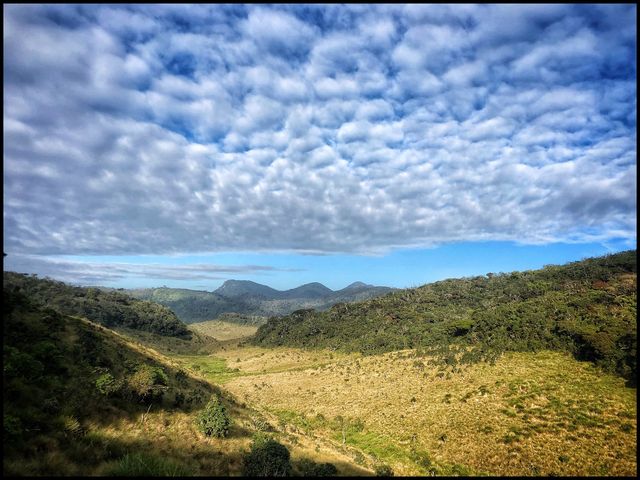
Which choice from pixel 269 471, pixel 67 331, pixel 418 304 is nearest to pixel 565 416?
pixel 269 471

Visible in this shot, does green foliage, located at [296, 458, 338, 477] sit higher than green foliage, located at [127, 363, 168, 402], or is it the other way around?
green foliage, located at [127, 363, 168, 402]

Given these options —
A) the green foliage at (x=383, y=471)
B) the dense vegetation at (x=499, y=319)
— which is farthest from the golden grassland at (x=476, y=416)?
the dense vegetation at (x=499, y=319)

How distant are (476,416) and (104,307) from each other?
139m

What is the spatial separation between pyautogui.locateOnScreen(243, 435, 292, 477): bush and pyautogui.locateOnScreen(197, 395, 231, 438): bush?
12.1 ft

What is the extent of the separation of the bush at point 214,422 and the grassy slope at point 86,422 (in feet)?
1.91

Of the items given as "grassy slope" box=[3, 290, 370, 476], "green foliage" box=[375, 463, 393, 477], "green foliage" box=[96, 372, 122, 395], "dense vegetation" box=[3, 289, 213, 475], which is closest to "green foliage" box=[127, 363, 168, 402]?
"dense vegetation" box=[3, 289, 213, 475]

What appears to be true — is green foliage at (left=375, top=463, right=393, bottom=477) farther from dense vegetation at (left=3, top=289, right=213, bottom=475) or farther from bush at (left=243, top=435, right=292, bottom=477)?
dense vegetation at (left=3, top=289, right=213, bottom=475)

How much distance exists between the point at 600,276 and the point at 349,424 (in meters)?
63.2

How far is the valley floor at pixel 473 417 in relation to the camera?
70.3ft

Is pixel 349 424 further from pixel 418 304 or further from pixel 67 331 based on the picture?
pixel 418 304

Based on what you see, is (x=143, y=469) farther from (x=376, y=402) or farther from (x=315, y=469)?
(x=376, y=402)

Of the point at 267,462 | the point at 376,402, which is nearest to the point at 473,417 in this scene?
the point at 376,402

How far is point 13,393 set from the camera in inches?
579

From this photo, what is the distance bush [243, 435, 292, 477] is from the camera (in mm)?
15648
